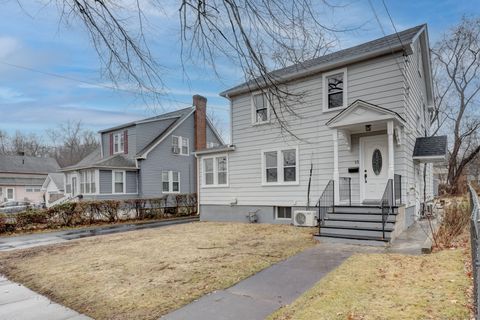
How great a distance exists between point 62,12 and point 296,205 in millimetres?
10046

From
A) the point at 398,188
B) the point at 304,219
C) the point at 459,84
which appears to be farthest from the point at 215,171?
the point at 459,84

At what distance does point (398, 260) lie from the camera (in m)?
6.08

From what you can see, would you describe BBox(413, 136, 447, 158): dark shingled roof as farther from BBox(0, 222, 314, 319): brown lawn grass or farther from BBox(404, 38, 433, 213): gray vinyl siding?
BBox(0, 222, 314, 319): brown lawn grass

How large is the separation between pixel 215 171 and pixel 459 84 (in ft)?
82.7

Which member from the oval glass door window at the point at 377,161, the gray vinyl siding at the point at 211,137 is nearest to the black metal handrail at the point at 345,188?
the oval glass door window at the point at 377,161

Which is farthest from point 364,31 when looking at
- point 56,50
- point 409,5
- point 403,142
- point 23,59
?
point 403,142

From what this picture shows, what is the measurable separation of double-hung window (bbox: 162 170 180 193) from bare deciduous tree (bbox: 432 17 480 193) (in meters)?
22.0

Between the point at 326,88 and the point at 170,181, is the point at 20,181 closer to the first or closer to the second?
the point at 170,181

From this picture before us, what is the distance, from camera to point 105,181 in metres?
20.9

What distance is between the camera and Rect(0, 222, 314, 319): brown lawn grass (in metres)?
4.64

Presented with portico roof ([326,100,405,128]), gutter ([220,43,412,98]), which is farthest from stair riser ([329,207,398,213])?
gutter ([220,43,412,98])

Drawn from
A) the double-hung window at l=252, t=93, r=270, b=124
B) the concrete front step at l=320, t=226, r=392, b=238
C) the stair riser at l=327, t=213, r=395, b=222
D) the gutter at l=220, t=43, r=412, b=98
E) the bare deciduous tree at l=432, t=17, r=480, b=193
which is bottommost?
the concrete front step at l=320, t=226, r=392, b=238

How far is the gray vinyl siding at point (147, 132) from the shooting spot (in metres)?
22.3

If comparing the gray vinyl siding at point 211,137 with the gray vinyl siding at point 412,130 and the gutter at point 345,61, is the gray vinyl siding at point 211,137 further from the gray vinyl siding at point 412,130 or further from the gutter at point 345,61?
the gray vinyl siding at point 412,130
